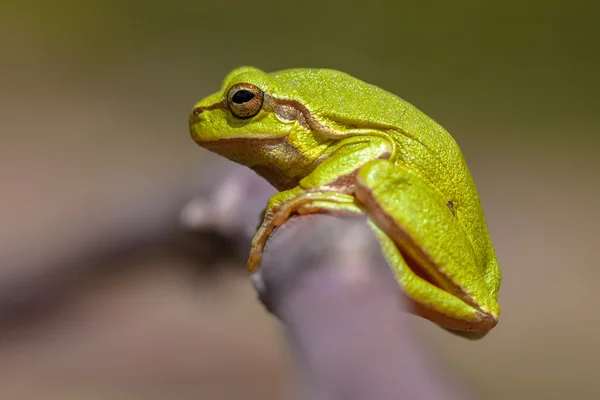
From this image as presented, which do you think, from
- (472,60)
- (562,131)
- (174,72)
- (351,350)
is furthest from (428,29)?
(351,350)

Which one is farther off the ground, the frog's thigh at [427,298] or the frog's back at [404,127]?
the frog's back at [404,127]

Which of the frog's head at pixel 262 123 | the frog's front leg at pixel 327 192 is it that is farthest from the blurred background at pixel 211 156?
the frog's front leg at pixel 327 192

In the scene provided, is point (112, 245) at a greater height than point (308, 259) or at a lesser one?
lesser

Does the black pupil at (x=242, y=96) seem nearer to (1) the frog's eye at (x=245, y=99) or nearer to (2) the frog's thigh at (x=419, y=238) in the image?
(1) the frog's eye at (x=245, y=99)

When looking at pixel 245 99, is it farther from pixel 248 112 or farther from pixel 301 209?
pixel 301 209

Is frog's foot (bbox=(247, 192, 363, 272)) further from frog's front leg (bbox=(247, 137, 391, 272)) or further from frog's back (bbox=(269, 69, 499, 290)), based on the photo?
frog's back (bbox=(269, 69, 499, 290))

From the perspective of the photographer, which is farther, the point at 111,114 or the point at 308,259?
the point at 111,114

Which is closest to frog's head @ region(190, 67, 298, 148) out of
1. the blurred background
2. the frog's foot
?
the frog's foot

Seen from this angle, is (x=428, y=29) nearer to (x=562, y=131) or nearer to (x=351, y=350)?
(x=562, y=131)

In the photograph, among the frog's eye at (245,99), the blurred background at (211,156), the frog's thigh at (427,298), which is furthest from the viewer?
the blurred background at (211,156)
